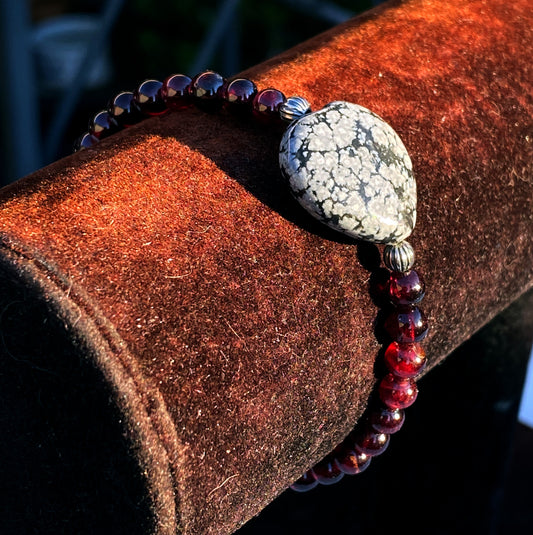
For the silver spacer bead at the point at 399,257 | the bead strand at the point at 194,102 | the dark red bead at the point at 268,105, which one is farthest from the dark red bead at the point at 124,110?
the silver spacer bead at the point at 399,257

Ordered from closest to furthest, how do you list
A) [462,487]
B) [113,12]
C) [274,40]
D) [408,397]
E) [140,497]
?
[140,497] < [408,397] < [462,487] < [113,12] < [274,40]

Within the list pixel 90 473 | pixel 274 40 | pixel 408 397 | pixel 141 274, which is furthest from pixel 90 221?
pixel 274 40

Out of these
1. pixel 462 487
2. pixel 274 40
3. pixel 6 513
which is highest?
pixel 6 513

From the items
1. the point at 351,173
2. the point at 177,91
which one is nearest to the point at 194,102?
the point at 177,91

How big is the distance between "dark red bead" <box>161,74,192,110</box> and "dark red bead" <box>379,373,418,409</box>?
0.29m

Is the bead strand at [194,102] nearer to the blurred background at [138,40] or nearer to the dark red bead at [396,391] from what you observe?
the dark red bead at [396,391]

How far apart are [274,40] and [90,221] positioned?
2.83 m

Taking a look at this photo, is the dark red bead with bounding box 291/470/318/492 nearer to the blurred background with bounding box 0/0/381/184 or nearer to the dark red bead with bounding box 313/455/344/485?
the dark red bead with bounding box 313/455/344/485

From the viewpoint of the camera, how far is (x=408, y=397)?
0.66 meters

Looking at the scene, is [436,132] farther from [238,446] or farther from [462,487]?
[462,487]

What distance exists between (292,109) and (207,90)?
0.30 ft

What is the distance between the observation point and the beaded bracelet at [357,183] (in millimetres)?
582

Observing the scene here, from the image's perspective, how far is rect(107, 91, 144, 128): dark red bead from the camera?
2.38ft

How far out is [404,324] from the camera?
24.7 inches
